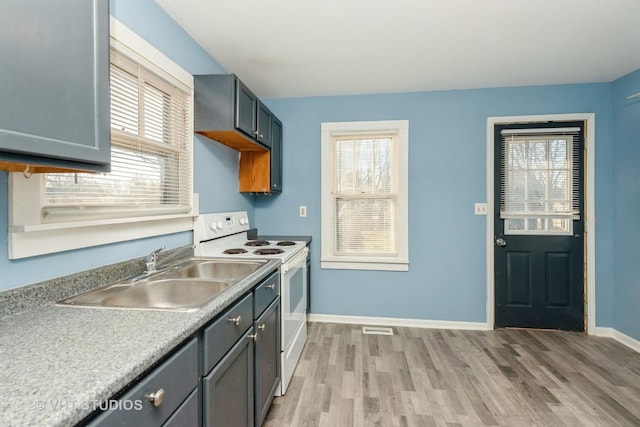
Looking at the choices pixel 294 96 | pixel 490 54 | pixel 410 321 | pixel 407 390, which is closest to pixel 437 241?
pixel 410 321

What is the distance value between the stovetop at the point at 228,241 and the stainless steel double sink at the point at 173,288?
20 cm

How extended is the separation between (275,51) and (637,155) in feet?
10.5

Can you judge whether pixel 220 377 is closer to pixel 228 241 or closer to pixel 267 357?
pixel 267 357

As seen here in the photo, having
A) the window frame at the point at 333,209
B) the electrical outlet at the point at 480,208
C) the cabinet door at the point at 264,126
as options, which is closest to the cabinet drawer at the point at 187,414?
the cabinet door at the point at 264,126

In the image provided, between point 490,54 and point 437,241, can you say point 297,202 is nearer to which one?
point 437,241

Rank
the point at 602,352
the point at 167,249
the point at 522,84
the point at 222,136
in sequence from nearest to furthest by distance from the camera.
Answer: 1. the point at 167,249
2. the point at 222,136
3. the point at 602,352
4. the point at 522,84

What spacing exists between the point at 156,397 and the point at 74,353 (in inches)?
9.1

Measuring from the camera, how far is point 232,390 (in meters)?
1.24

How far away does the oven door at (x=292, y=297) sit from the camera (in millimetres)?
1987

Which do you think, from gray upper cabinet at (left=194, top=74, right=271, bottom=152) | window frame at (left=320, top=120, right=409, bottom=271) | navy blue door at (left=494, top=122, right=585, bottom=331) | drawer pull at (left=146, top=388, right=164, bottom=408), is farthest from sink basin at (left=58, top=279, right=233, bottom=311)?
navy blue door at (left=494, top=122, right=585, bottom=331)

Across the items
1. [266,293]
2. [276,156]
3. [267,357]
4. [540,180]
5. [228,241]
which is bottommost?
[267,357]

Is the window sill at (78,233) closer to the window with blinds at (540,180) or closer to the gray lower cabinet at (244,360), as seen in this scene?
the gray lower cabinet at (244,360)

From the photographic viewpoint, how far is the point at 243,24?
1.94m

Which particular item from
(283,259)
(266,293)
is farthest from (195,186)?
(266,293)
